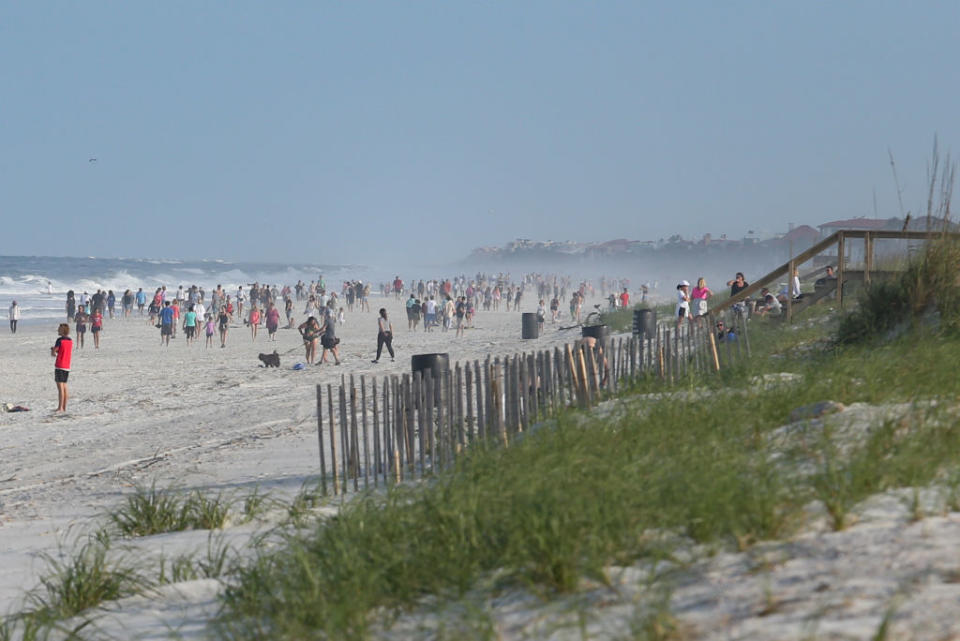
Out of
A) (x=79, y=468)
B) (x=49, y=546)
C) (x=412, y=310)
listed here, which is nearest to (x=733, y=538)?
(x=49, y=546)

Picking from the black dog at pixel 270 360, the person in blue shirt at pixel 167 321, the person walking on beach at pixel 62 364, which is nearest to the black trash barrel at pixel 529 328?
the black dog at pixel 270 360

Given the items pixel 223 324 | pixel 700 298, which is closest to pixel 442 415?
pixel 700 298

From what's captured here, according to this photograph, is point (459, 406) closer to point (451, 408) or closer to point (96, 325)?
point (451, 408)

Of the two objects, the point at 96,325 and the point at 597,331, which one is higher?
the point at 597,331

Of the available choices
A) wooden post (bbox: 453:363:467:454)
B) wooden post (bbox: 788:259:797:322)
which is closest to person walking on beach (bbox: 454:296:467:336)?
wooden post (bbox: 788:259:797:322)

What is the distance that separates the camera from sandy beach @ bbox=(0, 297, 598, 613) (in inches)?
323

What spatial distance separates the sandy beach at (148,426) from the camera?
820 centimetres

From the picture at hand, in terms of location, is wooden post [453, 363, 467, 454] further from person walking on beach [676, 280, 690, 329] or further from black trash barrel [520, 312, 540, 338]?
black trash barrel [520, 312, 540, 338]

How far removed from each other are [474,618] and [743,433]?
2.58m

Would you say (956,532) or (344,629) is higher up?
(956,532)

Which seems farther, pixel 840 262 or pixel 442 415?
pixel 840 262

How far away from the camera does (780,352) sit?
12.9 metres

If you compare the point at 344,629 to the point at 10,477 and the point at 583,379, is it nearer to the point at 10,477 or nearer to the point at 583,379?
the point at 583,379

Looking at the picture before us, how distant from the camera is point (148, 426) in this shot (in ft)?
46.4
